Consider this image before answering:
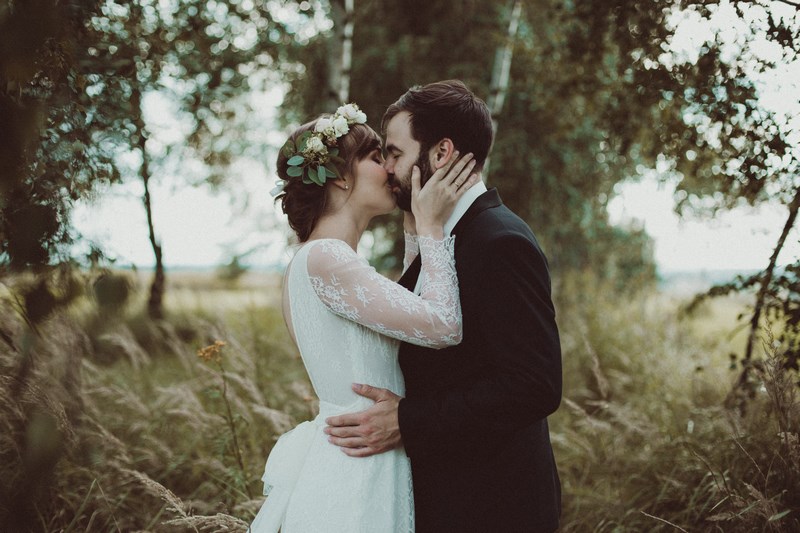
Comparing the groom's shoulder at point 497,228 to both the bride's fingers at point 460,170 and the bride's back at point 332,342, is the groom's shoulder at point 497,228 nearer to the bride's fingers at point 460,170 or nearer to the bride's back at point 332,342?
the bride's fingers at point 460,170

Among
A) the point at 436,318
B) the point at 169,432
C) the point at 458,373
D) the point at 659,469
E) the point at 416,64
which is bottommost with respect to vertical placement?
the point at 169,432

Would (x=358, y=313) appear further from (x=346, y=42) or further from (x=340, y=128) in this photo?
(x=346, y=42)

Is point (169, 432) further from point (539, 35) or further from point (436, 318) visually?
point (539, 35)

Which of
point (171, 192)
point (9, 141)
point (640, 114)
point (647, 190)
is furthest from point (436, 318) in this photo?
point (171, 192)

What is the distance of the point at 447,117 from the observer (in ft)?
7.98

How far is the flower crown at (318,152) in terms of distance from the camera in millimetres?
2447

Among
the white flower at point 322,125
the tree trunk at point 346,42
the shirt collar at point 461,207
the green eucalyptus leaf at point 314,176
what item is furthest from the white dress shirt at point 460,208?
the tree trunk at point 346,42

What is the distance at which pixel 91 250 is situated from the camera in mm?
Answer: 2604

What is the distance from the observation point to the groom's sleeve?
6.61 ft

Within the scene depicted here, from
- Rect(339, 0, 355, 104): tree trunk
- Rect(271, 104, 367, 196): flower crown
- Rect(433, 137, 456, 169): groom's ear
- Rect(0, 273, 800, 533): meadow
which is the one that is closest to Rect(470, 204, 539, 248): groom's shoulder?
Rect(433, 137, 456, 169): groom's ear

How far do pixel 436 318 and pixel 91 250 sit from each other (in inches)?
64.5

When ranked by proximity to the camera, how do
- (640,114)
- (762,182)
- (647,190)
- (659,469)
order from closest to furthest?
(762,182) < (659,469) < (640,114) < (647,190)

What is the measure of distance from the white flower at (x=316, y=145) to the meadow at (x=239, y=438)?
3.33 feet

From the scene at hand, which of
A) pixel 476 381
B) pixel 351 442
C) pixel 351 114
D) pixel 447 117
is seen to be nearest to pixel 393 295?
pixel 476 381
